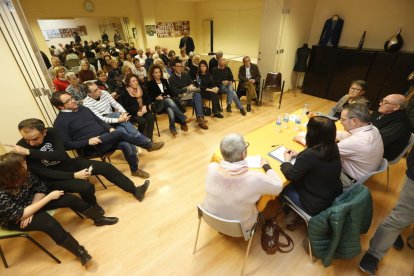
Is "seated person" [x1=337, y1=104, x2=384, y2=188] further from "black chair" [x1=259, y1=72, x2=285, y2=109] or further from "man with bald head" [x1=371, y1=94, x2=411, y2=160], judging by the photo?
"black chair" [x1=259, y1=72, x2=285, y2=109]

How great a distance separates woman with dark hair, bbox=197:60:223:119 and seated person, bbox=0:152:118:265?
3152 millimetres

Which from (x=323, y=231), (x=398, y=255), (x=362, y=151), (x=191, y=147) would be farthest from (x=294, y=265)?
(x=191, y=147)

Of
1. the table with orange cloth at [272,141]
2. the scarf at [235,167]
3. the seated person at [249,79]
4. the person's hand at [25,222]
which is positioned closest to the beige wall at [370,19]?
the seated person at [249,79]

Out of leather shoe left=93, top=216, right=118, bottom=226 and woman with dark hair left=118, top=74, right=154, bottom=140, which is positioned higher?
woman with dark hair left=118, top=74, right=154, bottom=140

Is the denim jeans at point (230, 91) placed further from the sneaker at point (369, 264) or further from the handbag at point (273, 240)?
the sneaker at point (369, 264)

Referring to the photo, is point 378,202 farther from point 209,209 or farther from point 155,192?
point 155,192

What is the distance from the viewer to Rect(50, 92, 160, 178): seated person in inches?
94.8

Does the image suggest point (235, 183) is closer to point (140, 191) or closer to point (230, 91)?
point (140, 191)

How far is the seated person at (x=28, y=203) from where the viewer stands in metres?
1.56

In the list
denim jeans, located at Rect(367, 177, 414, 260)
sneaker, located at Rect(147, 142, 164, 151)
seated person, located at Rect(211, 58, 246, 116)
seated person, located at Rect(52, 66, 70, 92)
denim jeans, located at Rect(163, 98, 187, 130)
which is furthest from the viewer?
seated person, located at Rect(211, 58, 246, 116)

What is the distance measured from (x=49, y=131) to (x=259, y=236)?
8.01ft

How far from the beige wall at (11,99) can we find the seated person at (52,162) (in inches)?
29.7

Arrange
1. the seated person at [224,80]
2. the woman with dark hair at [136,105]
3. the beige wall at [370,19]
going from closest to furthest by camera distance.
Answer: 1. the woman with dark hair at [136,105]
2. the beige wall at [370,19]
3. the seated person at [224,80]

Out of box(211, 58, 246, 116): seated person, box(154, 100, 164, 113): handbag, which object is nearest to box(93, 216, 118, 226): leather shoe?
box(154, 100, 164, 113): handbag
